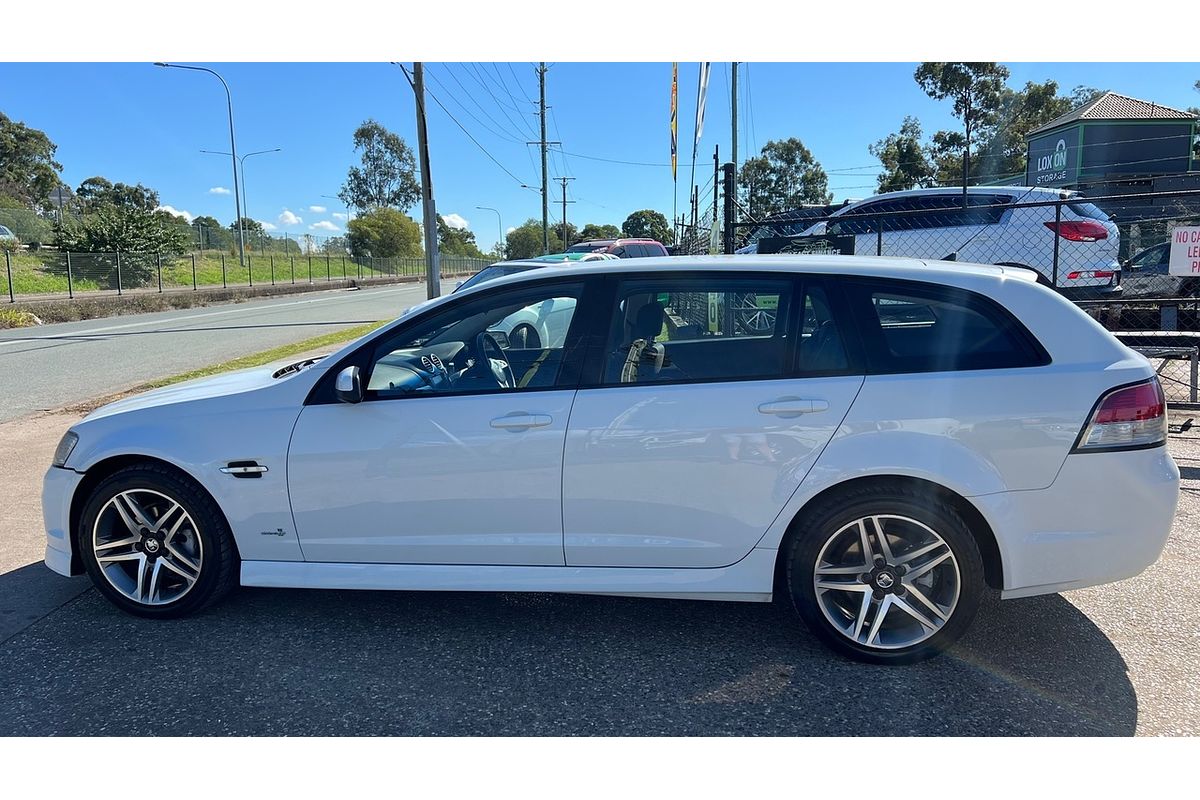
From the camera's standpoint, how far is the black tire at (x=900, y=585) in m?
3.01

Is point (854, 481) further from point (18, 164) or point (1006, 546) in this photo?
point (18, 164)

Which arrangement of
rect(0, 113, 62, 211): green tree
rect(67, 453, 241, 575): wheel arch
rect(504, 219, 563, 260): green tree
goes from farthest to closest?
rect(504, 219, 563, 260): green tree
rect(0, 113, 62, 211): green tree
rect(67, 453, 241, 575): wheel arch

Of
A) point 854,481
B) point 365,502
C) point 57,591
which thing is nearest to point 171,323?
point 57,591

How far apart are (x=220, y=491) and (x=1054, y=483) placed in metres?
3.43

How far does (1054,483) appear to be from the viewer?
9.62ft

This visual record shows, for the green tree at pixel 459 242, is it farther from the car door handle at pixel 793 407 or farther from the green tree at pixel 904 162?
the car door handle at pixel 793 407

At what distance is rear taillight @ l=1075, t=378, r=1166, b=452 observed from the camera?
291 centimetres

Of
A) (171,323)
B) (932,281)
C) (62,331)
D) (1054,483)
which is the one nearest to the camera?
(1054,483)

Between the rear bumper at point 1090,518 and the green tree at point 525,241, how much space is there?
82.8m

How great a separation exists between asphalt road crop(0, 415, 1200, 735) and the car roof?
1.54 m

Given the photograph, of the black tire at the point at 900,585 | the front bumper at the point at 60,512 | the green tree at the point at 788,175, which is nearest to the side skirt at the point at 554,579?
the black tire at the point at 900,585

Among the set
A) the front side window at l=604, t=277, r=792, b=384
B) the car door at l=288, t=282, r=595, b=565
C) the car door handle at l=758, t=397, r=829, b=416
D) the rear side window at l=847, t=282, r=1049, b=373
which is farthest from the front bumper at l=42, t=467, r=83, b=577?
the rear side window at l=847, t=282, r=1049, b=373

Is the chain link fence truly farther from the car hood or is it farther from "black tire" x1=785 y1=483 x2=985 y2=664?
"black tire" x1=785 y1=483 x2=985 y2=664

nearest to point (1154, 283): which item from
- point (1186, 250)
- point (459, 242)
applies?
point (1186, 250)
